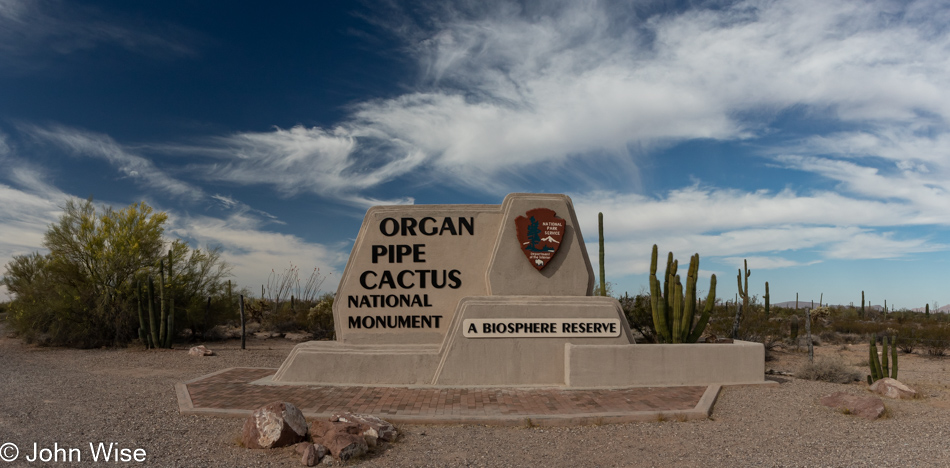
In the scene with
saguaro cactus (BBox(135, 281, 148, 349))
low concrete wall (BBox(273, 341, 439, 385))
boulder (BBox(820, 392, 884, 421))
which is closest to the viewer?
boulder (BBox(820, 392, 884, 421))

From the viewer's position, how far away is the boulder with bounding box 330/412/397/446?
6.28 meters

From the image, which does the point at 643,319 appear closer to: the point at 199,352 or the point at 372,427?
the point at 372,427

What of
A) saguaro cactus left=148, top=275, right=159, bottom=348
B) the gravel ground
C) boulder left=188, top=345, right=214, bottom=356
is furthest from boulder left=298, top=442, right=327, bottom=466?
saguaro cactus left=148, top=275, right=159, bottom=348

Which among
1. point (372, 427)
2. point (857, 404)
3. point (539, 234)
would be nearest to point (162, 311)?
point (539, 234)

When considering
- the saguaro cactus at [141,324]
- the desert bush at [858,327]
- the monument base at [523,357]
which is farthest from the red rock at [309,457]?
the desert bush at [858,327]

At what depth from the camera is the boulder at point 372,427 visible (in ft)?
A: 20.6

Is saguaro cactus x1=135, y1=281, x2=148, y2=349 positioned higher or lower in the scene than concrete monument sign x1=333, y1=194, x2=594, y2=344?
lower

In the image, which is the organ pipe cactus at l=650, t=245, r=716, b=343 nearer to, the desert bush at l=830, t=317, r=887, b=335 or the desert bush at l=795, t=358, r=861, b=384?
the desert bush at l=795, t=358, r=861, b=384

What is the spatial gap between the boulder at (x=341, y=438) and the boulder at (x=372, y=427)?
0.26ft

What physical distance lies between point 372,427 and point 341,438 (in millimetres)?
495

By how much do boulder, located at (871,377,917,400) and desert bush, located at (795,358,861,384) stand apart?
117 cm

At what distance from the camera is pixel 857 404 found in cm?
802

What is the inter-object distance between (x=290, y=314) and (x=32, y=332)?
8.93 metres

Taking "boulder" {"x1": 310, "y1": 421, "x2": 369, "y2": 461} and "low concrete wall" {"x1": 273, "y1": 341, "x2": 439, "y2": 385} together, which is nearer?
"boulder" {"x1": 310, "y1": 421, "x2": 369, "y2": 461}
